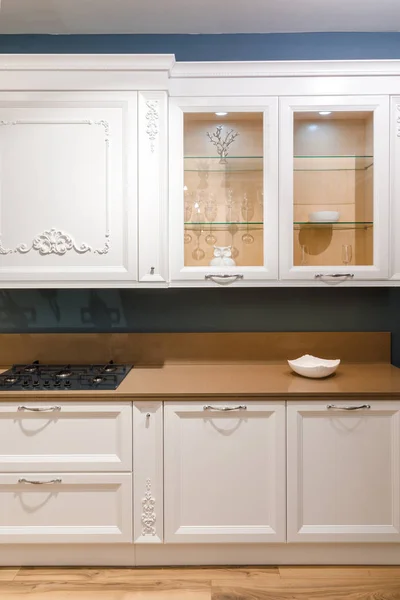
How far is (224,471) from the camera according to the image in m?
2.04

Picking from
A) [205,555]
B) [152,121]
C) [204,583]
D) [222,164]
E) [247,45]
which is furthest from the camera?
[247,45]

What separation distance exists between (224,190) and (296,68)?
645mm

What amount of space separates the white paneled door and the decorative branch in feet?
1.25

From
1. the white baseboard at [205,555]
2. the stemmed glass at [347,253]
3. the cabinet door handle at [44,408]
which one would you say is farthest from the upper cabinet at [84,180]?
the white baseboard at [205,555]

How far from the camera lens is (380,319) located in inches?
102

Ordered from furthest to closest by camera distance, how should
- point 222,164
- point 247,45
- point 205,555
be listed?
point 247,45 → point 222,164 → point 205,555

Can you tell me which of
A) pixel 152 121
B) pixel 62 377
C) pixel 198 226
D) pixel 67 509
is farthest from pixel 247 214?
pixel 67 509

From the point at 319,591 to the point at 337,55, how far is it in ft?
8.30

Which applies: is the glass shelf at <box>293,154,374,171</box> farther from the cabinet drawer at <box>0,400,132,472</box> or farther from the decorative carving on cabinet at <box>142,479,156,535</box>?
the decorative carving on cabinet at <box>142,479,156,535</box>

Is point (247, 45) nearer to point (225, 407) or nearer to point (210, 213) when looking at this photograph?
point (210, 213)

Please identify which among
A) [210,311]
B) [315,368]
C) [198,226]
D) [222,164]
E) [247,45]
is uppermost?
[247,45]

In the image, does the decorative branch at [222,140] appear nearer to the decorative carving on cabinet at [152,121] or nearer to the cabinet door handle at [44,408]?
the decorative carving on cabinet at [152,121]

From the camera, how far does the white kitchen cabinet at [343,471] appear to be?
2021 mm

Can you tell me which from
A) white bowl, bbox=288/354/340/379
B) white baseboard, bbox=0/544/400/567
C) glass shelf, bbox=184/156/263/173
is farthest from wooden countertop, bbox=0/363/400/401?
glass shelf, bbox=184/156/263/173
